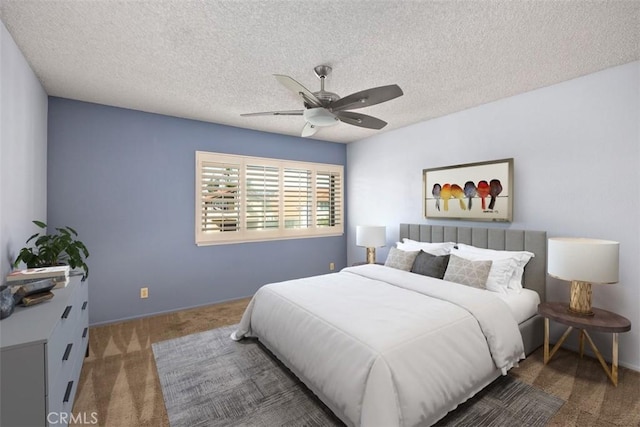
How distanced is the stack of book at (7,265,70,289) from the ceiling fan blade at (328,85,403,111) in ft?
7.87

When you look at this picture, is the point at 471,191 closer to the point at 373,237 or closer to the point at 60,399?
the point at 373,237

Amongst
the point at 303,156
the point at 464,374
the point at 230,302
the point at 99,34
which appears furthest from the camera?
the point at 303,156

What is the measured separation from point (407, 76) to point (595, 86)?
1.71 m

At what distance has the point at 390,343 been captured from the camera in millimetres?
1705

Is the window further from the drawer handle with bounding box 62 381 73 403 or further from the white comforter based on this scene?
the drawer handle with bounding box 62 381 73 403

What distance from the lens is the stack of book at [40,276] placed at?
1887mm

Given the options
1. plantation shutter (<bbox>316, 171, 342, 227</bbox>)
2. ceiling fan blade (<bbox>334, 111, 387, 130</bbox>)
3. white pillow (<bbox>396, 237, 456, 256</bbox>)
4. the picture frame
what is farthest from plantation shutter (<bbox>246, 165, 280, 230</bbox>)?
→ the picture frame

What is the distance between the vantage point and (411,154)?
4258 mm

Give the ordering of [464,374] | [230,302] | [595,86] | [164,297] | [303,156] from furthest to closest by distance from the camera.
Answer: [303,156]
[230,302]
[164,297]
[595,86]
[464,374]

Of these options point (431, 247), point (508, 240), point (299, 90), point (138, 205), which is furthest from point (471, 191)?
point (138, 205)

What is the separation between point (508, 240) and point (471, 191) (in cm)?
72

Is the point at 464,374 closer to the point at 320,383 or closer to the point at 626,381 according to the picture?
the point at 320,383

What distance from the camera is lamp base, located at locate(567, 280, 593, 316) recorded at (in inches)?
92.0

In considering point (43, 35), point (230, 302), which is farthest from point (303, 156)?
point (43, 35)
